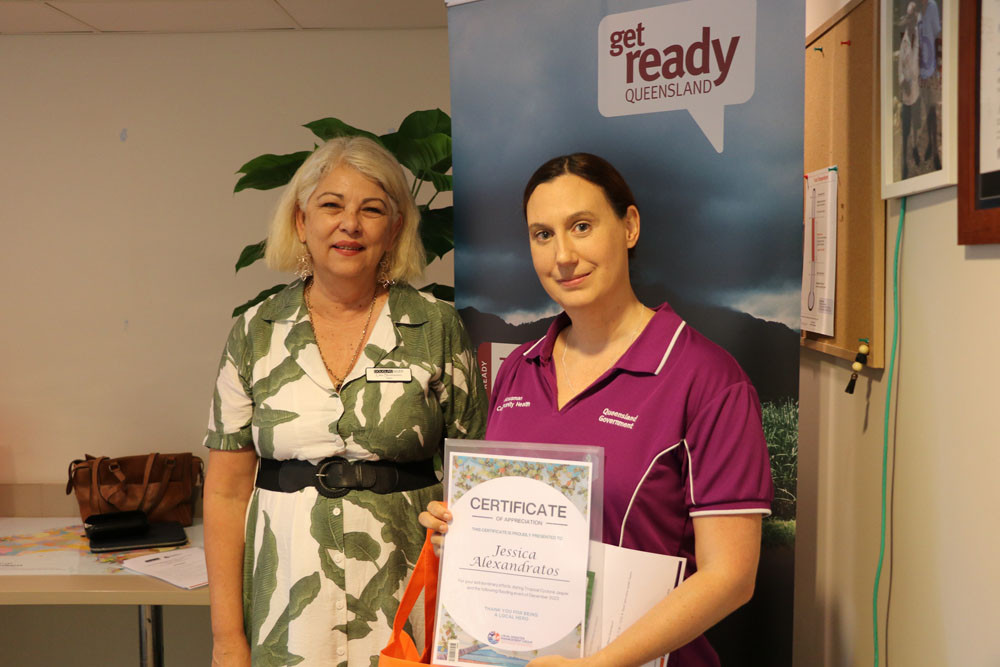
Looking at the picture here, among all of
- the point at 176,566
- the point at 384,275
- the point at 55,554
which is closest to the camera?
the point at 384,275

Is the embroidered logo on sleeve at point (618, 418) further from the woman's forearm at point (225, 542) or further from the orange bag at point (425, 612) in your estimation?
the woman's forearm at point (225, 542)

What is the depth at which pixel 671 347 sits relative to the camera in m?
1.33

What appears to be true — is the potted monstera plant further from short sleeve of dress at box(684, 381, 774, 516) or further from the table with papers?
short sleeve of dress at box(684, 381, 774, 516)

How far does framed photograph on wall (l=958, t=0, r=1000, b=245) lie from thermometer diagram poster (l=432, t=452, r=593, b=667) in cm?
71

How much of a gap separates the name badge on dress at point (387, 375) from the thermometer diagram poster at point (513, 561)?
54cm

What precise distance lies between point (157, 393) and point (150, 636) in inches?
39.8

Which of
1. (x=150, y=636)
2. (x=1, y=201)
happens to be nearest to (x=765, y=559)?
(x=150, y=636)

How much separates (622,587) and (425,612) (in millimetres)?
380

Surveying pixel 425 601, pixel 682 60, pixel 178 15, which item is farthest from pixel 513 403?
pixel 178 15

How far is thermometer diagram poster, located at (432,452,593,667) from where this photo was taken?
1230 millimetres

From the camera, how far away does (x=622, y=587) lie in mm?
1227

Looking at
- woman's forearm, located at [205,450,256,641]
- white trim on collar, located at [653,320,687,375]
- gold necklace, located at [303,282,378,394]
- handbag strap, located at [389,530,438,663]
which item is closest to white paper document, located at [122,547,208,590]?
woman's forearm, located at [205,450,256,641]

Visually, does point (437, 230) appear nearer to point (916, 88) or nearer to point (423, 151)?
point (423, 151)

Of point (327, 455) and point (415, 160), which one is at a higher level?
point (415, 160)
